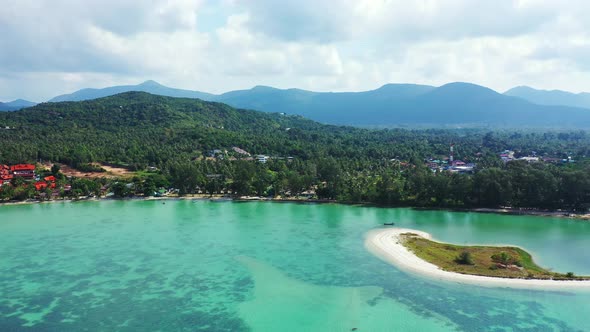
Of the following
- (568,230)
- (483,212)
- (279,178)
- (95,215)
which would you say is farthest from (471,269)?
(95,215)

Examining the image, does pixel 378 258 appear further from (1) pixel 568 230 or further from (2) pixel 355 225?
(1) pixel 568 230

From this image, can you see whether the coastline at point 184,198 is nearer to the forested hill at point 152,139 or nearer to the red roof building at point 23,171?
the red roof building at point 23,171

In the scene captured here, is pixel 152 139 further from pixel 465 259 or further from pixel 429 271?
pixel 465 259

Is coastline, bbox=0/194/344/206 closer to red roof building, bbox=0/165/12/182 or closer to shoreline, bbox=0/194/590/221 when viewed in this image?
shoreline, bbox=0/194/590/221

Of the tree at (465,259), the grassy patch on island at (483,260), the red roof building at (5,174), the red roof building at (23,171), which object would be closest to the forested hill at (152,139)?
the red roof building at (5,174)

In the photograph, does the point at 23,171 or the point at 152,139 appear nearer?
the point at 23,171

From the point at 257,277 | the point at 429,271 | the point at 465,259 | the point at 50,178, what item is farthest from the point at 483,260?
the point at 50,178

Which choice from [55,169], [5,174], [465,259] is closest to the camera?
[465,259]
